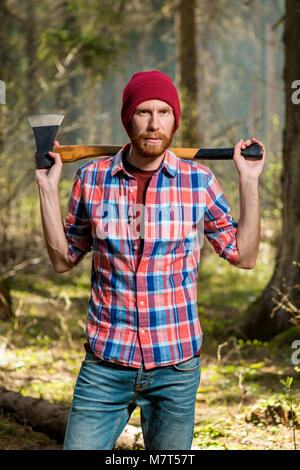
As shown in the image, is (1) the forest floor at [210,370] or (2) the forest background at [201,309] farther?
(2) the forest background at [201,309]

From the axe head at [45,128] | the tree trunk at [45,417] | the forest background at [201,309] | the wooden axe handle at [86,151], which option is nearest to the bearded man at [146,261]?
the axe head at [45,128]

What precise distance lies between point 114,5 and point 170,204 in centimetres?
1334

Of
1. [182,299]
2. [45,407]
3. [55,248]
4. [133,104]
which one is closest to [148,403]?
[182,299]

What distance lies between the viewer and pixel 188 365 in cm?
249

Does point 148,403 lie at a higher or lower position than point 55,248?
lower

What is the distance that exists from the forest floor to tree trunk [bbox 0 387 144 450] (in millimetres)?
65

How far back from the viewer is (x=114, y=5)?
14.6 m

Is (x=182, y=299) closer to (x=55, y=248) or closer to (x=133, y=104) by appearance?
(x=55, y=248)

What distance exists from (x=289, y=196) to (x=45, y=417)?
11.5 feet

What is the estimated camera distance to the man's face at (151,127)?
2.41 meters

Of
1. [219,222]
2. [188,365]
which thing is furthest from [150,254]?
[188,365]

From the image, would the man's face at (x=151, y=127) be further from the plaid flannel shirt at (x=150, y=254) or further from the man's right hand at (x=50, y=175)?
the man's right hand at (x=50, y=175)

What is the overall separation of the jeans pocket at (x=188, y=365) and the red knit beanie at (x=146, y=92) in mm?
1030

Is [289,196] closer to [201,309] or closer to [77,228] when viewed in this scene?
[201,309]
